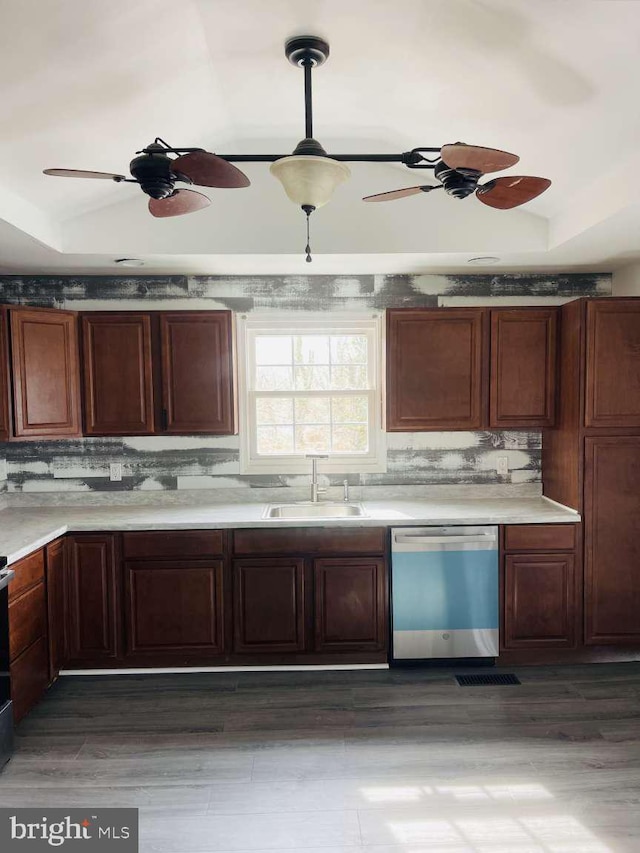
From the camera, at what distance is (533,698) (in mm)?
2977

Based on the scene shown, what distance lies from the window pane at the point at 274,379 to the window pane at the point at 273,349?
0.18 ft

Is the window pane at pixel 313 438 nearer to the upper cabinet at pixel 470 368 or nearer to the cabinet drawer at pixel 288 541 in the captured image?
the upper cabinet at pixel 470 368

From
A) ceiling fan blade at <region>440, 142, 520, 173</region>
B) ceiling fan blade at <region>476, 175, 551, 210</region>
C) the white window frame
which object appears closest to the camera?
ceiling fan blade at <region>440, 142, 520, 173</region>

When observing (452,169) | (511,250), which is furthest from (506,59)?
(511,250)

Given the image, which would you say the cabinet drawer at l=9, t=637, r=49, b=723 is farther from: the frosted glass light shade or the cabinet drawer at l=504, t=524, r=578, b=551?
the cabinet drawer at l=504, t=524, r=578, b=551

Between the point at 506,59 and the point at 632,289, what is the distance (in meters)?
2.04

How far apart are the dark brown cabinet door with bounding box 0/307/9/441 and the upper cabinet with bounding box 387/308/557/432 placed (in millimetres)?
2180

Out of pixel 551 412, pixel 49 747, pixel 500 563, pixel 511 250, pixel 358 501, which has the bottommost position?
pixel 49 747

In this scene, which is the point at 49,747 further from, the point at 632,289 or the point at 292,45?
the point at 632,289

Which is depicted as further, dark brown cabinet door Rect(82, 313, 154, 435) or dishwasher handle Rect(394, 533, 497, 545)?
dark brown cabinet door Rect(82, 313, 154, 435)

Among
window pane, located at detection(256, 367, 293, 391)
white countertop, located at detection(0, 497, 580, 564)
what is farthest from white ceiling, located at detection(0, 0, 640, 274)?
white countertop, located at detection(0, 497, 580, 564)

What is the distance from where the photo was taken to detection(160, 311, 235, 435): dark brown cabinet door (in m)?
3.47

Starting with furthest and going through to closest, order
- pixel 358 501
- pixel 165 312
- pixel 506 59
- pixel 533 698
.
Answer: pixel 358 501
pixel 165 312
pixel 533 698
pixel 506 59

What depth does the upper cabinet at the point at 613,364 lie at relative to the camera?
322cm
